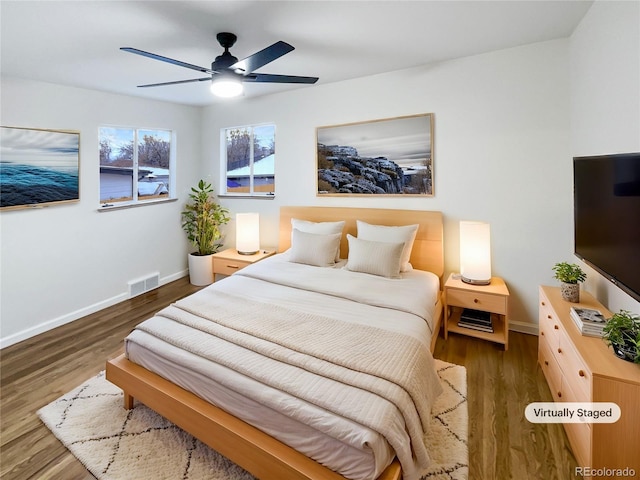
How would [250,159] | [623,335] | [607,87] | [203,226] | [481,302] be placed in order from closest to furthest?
[623,335]
[607,87]
[481,302]
[250,159]
[203,226]

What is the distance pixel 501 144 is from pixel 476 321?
5.41ft

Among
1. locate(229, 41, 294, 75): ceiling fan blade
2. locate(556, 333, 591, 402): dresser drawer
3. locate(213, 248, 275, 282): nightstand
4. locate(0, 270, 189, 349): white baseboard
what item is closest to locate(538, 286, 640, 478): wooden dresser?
locate(556, 333, 591, 402): dresser drawer

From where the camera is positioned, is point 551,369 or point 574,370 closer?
point 574,370

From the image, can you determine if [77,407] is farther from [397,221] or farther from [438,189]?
[438,189]

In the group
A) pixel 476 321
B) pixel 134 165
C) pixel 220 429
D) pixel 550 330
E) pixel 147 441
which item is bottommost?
pixel 147 441

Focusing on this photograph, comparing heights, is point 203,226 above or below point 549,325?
above

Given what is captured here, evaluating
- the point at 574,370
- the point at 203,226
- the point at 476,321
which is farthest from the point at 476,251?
the point at 203,226

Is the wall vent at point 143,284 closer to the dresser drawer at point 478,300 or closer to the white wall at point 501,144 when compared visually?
the white wall at point 501,144

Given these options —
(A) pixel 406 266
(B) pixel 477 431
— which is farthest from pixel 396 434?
(A) pixel 406 266

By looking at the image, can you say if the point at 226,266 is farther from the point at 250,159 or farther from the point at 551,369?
the point at 551,369

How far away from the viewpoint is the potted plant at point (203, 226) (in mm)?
4508

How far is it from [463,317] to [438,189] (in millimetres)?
1290

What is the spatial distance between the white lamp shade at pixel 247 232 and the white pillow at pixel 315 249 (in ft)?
3.04

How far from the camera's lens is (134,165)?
13.6 feet
